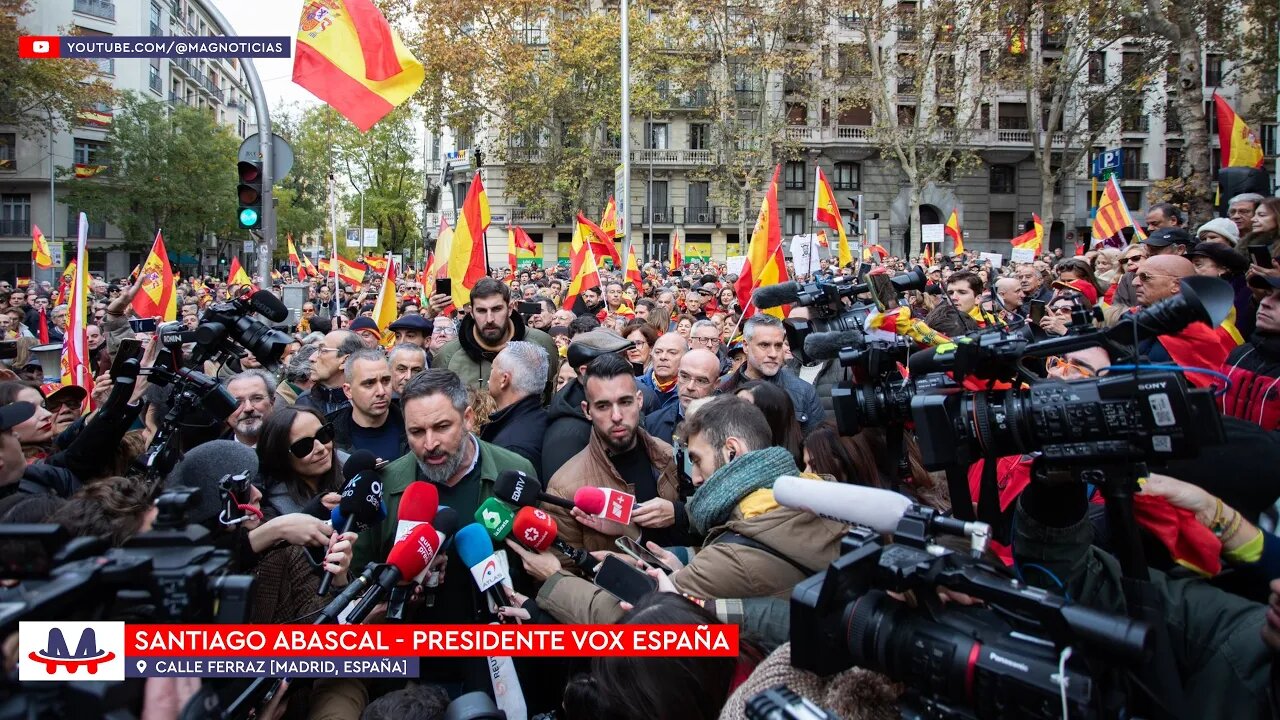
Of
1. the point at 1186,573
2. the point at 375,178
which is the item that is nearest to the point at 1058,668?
the point at 1186,573

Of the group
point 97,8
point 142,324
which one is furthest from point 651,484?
point 97,8

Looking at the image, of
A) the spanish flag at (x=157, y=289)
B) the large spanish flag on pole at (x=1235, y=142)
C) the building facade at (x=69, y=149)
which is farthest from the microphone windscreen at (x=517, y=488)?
the building facade at (x=69, y=149)

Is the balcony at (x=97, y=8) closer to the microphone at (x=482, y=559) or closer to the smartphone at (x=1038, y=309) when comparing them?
the smartphone at (x=1038, y=309)

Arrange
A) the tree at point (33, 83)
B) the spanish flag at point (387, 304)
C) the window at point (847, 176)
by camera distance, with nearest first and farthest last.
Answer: the spanish flag at point (387, 304) → the tree at point (33, 83) → the window at point (847, 176)

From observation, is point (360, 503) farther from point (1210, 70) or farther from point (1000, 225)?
point (1210, 70)

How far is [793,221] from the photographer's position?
156 ft

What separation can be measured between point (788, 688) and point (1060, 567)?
852 mm

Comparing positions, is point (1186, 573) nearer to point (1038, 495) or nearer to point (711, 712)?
point (1038, 495)

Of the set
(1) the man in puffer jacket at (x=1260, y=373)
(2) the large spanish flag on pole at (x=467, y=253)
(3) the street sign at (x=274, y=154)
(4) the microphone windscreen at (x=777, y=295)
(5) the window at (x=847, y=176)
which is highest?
(5) the window at (x=847, y=176)

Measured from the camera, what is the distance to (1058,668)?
1477mm

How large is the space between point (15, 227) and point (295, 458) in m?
50.4

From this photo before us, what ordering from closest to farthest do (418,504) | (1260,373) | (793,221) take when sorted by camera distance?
(418,504)
(1260,373)
(793,221)

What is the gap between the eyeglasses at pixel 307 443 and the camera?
3750mm

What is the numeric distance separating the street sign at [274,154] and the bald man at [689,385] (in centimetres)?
518
